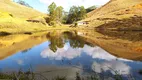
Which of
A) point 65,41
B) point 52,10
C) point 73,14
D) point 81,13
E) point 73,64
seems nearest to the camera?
point 73,64

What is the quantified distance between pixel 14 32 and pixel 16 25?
6762 millimetres

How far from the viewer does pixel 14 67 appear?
83.5ft

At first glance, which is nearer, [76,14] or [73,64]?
[73,64]

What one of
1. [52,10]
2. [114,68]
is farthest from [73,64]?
[52,10]

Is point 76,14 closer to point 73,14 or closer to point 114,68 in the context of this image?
point 73,14

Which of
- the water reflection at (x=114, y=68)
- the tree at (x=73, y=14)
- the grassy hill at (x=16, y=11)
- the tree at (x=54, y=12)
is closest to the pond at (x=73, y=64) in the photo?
the water reflection at (x=114, y=68)

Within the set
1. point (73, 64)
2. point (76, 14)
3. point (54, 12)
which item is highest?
point (73, 64)

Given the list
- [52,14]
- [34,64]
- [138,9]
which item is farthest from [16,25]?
[138,9]

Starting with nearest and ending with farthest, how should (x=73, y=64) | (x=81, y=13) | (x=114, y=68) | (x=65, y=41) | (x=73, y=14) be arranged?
(x=114, y=68) → (x=73, y=64) → (x=65, y=41) → (x=81, y=13) → (x=73, y=14)

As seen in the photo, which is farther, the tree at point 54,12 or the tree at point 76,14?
the tree at point 76,14

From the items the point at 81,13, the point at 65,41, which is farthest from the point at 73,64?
the point at 81,13

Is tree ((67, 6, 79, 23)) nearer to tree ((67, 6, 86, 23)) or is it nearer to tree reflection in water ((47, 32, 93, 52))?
tree ((67, 6, 86, 23))

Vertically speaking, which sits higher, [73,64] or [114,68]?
[114,68]

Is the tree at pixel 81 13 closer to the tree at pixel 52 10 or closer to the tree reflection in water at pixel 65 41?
the tree at pixel 52 10
